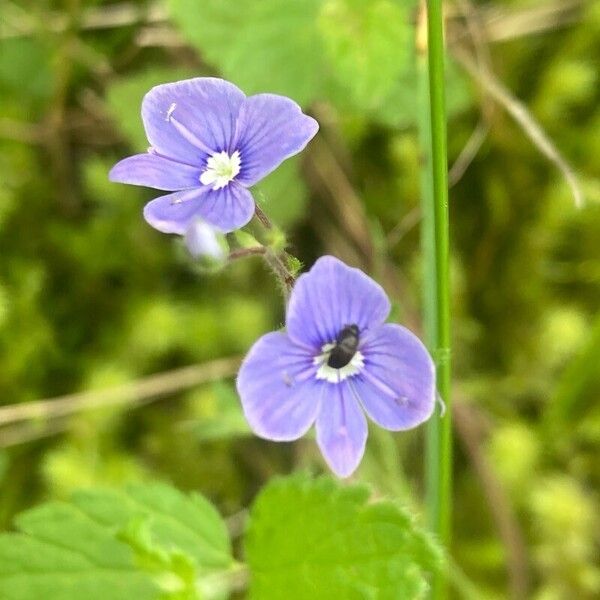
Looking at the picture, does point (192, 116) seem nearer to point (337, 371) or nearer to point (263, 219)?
point (263, 219)

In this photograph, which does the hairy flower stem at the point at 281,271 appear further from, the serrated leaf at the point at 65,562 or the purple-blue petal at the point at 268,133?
the serrated leaf at the point at 65,562

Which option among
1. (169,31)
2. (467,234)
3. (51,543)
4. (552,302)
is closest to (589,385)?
(552,302)

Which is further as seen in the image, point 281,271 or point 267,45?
point 267,45

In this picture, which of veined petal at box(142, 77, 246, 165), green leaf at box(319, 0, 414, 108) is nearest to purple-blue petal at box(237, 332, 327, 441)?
veined petal at box(142, 77, 246, 165)

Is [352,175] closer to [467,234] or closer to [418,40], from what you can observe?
[467,234]

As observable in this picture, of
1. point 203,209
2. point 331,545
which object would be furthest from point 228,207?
point 331,545

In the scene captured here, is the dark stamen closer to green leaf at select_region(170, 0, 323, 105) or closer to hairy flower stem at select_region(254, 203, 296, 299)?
hairy flower stem at select_region(254, 203, 296, 299)
